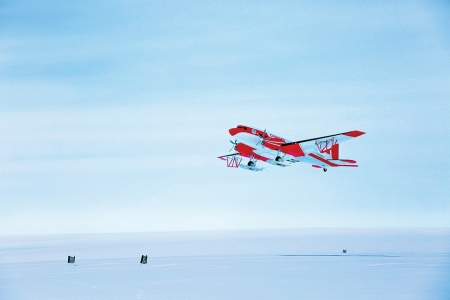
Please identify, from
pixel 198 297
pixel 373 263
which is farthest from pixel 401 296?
pixel 373 263

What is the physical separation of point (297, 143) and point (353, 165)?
9.36 m

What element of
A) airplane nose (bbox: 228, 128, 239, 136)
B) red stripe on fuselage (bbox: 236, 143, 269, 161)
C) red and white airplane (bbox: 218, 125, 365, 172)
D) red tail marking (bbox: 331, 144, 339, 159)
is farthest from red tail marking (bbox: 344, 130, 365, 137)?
airplane nose (bbox: 228, 128, 239, 136)

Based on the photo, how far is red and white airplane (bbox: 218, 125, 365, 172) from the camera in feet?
231

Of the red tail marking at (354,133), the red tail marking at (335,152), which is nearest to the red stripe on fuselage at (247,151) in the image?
the red tail marking at (354,133)

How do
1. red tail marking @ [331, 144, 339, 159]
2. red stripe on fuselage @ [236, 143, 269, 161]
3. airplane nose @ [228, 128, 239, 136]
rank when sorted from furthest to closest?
red tail marking @ [331, 144, 339, 159] < red stripe on fuselage @ [236, 143, 269, 161] < airplane nose @ [228, 128, 239, 136]

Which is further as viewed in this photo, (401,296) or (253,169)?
(253,169)

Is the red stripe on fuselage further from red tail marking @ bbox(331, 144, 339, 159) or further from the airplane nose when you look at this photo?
red tail marking @ bbox(331, 144, 339, 159)

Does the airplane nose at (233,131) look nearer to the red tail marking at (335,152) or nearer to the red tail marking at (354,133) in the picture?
the red tail marking at (354,133)

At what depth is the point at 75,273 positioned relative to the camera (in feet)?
259

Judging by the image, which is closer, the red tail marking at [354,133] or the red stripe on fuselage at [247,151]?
the red tail marking at [354,133]

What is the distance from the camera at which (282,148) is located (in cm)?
7281

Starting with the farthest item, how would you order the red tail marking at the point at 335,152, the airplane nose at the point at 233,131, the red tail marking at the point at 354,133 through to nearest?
the red tail marking at the point at 335,152
the airplane nose at the point at 233,131
the red tail marking at the point at 354,133

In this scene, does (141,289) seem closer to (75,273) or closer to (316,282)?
(316,282)

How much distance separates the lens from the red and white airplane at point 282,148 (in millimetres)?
70438
